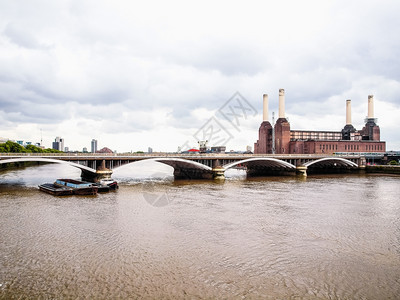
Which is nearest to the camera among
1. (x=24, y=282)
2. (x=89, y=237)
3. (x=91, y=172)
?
(x=24, y=282)

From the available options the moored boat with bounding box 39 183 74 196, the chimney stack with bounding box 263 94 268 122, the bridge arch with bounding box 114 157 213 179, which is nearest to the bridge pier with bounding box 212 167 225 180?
the bridge arch with bounding box 114 157 213 179

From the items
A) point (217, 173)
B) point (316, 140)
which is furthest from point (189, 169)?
point (316, 140)

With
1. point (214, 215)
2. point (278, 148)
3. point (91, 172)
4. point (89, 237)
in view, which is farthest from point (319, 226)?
point (278, 148)

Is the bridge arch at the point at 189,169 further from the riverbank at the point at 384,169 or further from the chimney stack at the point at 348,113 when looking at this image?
the chimney stack at the point at 348,113

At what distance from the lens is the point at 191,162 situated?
192 feet

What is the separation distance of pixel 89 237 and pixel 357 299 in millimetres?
15597

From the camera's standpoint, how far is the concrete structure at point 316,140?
341 feet

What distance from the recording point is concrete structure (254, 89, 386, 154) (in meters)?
104

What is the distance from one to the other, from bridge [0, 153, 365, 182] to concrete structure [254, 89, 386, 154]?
478 inches

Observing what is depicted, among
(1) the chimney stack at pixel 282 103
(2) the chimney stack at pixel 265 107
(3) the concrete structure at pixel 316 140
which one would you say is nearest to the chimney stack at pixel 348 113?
(3) the concrete structure at pixel 316 140

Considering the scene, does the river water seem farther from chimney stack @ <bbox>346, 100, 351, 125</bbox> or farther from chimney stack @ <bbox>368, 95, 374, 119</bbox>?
chimney stack @ <bbox>368, 95, 374, 119</bbox>

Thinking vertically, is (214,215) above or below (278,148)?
below

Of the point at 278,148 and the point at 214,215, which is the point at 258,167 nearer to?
the point at 278,148

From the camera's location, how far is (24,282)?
44.4ft
